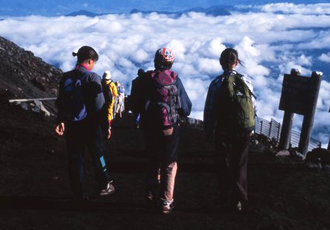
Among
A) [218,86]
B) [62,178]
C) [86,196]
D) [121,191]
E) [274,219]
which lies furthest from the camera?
[62,178]

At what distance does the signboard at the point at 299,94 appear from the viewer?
10453mm

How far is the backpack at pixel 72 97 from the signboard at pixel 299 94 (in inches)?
279

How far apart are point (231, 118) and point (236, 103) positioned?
20cm

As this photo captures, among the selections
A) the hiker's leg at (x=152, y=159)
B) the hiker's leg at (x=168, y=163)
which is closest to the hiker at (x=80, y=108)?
the hiker's leg at (x=152, y=159)

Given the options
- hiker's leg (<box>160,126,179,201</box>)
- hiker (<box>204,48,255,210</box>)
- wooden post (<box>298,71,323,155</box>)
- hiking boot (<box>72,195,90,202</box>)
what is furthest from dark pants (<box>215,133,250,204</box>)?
wooden post (<box>298,71,323,155</box>)

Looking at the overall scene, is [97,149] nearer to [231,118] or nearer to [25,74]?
[231,118]

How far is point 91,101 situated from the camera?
508cm

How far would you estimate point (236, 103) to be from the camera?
4957 millimetres

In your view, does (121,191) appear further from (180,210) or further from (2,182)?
(2,182)

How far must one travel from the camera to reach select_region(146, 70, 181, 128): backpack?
16.3 ft

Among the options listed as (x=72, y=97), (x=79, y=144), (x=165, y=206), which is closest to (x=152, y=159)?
(x=165, y=206)

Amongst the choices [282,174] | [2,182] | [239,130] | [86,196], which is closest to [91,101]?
[86,196]

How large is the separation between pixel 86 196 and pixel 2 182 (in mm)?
1629

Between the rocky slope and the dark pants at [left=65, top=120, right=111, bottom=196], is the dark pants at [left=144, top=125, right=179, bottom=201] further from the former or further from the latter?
the rocky slope
